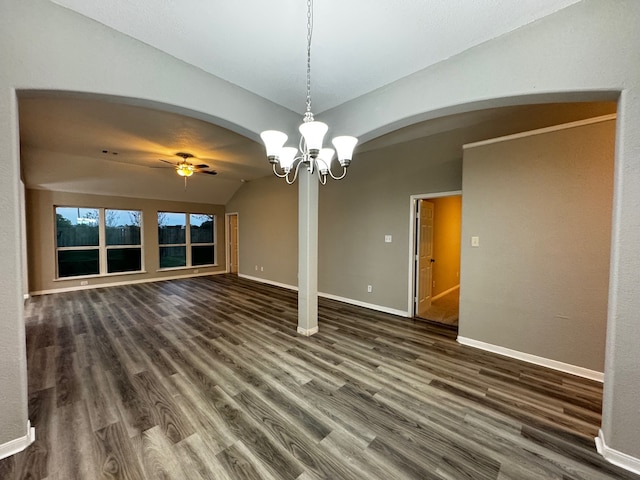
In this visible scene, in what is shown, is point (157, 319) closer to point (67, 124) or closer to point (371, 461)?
point (67, 124)

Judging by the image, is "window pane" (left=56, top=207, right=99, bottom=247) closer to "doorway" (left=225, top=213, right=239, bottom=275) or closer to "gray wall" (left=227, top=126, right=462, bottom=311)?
"doorway" (left=225, top=213, right=239, bottom=275)

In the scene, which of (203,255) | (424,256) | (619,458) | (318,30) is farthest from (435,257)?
(203,255)

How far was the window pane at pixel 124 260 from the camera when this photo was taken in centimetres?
688

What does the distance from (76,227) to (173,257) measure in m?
2.40

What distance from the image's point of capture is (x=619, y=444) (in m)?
1.62

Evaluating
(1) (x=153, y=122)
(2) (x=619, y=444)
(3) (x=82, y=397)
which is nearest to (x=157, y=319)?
(3) (x=82, y=397)

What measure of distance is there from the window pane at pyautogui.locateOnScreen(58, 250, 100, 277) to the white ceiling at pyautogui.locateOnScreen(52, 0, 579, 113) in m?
6.77

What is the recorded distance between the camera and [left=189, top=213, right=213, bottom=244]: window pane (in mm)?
8352

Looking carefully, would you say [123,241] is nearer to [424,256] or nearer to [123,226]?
[123,226]

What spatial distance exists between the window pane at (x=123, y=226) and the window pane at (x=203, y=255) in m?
1.59

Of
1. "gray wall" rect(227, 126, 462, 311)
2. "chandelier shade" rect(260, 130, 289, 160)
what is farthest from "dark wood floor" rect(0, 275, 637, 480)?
"chandelier shade" rect(260, 130, 289, 160)

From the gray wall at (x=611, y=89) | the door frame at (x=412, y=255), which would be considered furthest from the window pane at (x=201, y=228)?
the gray wall at (x=611, y=89)

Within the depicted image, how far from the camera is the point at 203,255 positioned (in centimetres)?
858

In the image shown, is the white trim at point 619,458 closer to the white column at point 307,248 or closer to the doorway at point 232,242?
the white column at point 307,248
